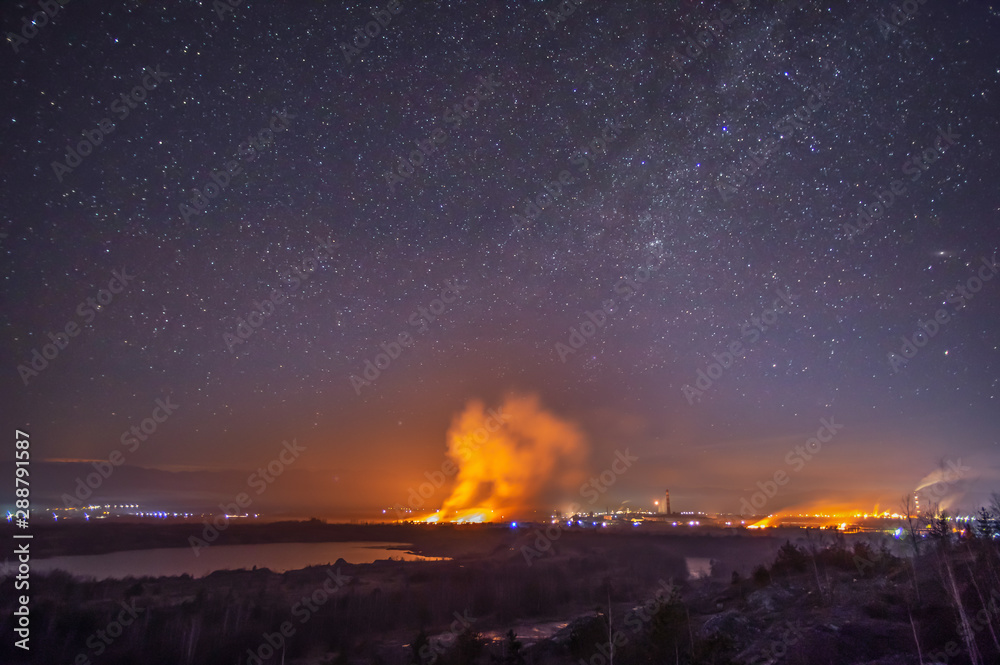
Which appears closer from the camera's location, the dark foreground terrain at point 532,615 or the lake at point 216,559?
the dark foreground terrain at point 532,615

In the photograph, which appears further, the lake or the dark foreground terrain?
the lake

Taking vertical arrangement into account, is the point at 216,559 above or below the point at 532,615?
above

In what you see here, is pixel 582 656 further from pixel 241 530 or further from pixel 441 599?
pixel 241 530

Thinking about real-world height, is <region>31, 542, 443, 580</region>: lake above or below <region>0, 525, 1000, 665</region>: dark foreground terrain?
above

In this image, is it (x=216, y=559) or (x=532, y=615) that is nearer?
(x=532, y=615)
